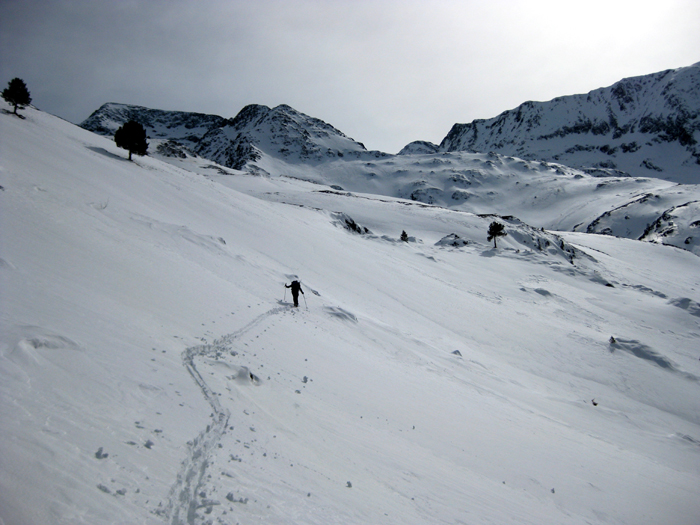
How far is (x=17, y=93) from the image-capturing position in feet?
110

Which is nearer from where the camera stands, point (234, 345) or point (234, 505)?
point (234, 505)

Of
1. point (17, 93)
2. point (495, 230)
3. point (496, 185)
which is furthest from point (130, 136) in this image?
point (496, 185)

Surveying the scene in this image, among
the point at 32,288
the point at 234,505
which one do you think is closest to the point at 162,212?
the point at 32,288

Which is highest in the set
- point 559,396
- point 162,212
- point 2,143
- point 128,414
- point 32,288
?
point 2,143

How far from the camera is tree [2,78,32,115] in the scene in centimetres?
3288

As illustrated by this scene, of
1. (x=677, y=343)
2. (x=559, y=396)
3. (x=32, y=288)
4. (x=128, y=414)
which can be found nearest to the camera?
(x=128, y=414)

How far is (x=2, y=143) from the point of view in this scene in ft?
61.6

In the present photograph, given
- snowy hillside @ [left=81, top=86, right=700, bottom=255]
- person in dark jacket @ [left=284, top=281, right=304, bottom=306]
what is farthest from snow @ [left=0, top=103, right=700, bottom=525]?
snowy hillside @ [left=81, top=86, right=700, bottom=255]

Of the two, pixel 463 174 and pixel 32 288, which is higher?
pixel 463 174

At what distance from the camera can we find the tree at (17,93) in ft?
108

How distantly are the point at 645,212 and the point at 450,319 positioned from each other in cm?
12124

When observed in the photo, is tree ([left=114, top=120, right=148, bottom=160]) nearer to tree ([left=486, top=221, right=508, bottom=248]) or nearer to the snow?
the snow

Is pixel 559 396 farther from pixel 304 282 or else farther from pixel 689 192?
pixel 689 192

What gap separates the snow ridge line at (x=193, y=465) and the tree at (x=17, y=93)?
139 ft
